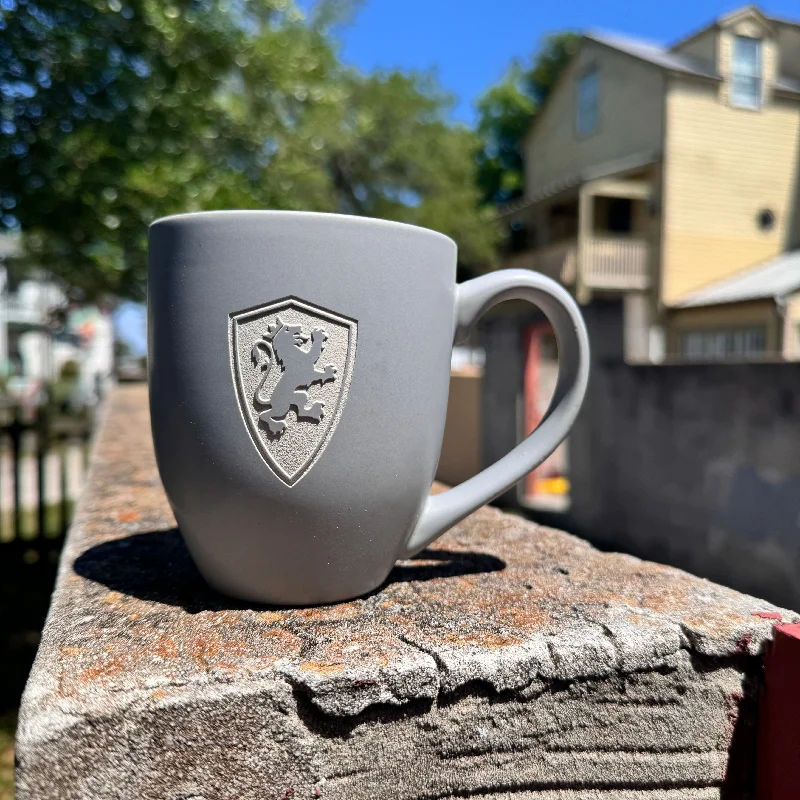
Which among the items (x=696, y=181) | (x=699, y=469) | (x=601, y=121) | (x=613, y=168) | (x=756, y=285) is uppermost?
(x=601, y=121)

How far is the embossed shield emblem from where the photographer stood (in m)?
0.99

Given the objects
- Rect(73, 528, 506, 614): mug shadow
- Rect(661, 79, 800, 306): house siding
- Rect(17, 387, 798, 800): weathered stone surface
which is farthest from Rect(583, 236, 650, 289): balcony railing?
Rect(17, 387, 798, 800): weathered stone surface

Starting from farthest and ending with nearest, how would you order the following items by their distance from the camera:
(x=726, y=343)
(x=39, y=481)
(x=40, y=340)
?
(x=40, y=340) < (x=726, y=343) < (x=39, y=481)

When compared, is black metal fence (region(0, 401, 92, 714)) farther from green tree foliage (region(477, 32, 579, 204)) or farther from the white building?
the white building

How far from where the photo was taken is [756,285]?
38.5 feet

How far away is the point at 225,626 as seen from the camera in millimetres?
1040

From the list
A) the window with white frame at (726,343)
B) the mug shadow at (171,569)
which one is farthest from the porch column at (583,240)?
the mug shadow at (171,569)

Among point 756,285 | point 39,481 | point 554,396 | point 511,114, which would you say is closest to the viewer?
point 554,396

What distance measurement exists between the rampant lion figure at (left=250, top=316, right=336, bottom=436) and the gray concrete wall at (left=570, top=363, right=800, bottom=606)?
10.2 ft

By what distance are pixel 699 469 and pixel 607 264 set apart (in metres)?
8.48

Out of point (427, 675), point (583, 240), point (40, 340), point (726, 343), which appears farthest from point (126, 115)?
point (40, 340)

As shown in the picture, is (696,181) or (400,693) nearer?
(400,693)

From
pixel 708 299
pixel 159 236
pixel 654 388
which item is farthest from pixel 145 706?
pixel 708 299

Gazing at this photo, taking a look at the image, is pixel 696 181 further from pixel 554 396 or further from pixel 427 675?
pixel 427 675
